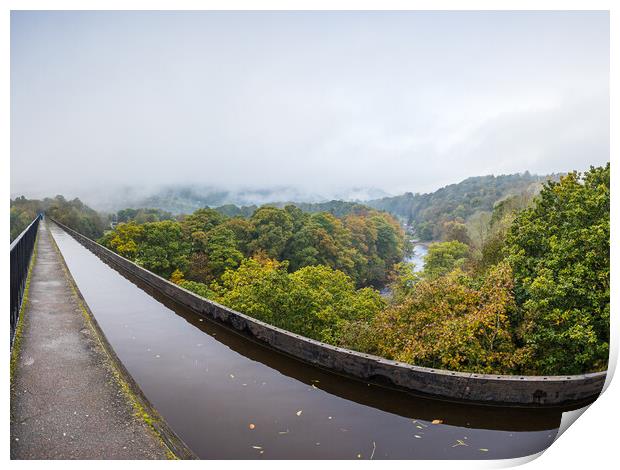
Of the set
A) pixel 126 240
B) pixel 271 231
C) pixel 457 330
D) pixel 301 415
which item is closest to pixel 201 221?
pixel 271 231

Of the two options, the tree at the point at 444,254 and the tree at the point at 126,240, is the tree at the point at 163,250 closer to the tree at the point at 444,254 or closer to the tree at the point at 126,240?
the tree at the point at 126,240

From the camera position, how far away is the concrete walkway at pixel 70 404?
3.36m

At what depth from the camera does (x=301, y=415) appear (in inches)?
174

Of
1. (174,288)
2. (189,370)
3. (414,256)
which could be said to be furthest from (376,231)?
(189,370)

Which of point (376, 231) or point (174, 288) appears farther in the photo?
point (376, 231)

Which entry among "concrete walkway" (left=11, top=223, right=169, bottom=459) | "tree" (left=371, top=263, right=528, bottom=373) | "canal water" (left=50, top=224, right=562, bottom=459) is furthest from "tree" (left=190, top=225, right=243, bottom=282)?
"concrete walkway" (left=11, top=223, right=169, bottom=459)

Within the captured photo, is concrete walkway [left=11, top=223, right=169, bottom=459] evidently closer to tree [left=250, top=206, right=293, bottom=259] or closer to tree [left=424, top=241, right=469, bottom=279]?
tree [left=424, top=241, right=469, bottom=279]

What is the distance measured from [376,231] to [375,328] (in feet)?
135

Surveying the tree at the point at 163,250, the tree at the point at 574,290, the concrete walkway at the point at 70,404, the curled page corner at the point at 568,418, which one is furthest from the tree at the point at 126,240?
the curled page corner at the point at 568,418

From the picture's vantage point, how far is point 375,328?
23.6 ft

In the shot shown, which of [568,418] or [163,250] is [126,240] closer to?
[163,250]

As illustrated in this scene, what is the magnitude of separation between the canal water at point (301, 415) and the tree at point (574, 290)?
67.5 inches

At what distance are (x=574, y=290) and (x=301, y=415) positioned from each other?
4623 mm
